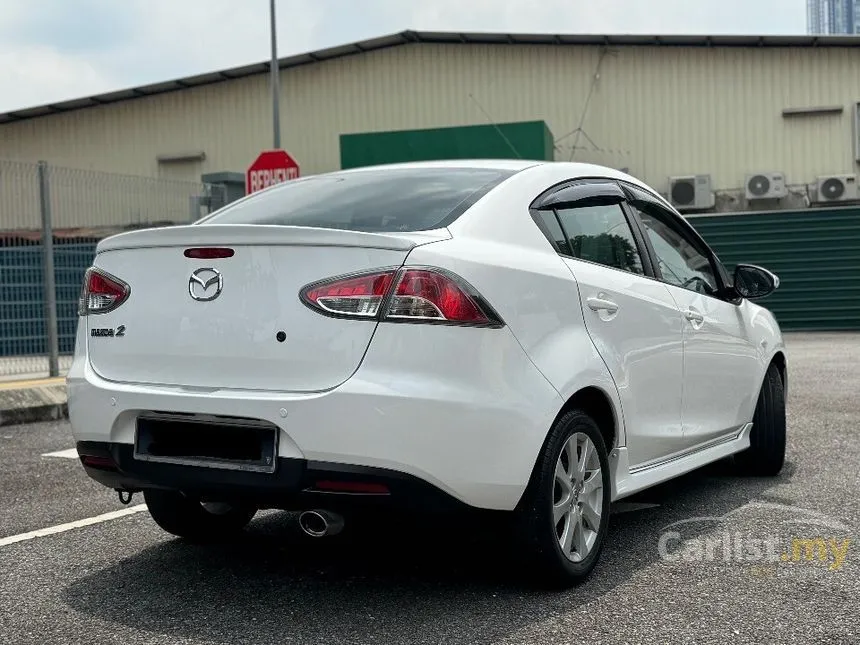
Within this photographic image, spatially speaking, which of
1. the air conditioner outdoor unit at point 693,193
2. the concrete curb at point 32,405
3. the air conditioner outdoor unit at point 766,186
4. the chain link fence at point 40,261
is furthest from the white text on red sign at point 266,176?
the air conditioner outdoor unit at point 766,186

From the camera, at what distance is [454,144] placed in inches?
906

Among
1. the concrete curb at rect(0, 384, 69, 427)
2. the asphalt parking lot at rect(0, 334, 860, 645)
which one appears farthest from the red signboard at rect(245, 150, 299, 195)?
the asphalt parking lot at rect(0, 334, 860, 645)

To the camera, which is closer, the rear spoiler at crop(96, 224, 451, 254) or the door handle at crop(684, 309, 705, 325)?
the rear spoiler at crop(96, 224, 451, 254)

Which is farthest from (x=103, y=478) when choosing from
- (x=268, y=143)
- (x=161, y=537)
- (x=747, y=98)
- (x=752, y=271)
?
(x=268, y=143)

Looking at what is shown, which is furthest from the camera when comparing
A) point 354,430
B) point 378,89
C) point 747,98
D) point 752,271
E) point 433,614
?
point 378,89

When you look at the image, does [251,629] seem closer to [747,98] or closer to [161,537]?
[161,537]

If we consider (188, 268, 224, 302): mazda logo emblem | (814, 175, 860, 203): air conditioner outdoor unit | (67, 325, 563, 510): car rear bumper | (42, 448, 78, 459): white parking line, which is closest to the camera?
(67, 325, 563, 510): car rear bumper

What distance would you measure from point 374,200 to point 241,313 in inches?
32.2

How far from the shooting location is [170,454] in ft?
12.3

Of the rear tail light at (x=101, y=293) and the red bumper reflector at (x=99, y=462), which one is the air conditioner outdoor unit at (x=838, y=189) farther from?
the red bumper reflector at (x=99, y=462)

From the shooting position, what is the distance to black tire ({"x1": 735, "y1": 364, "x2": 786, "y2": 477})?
20.0 ft

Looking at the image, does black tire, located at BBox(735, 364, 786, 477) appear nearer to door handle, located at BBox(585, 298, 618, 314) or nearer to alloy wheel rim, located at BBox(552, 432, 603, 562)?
door handle, located at BBox(585, 298, 618, 314)

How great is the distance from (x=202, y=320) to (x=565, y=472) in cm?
135

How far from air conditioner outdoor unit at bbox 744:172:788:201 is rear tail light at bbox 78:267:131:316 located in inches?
860
